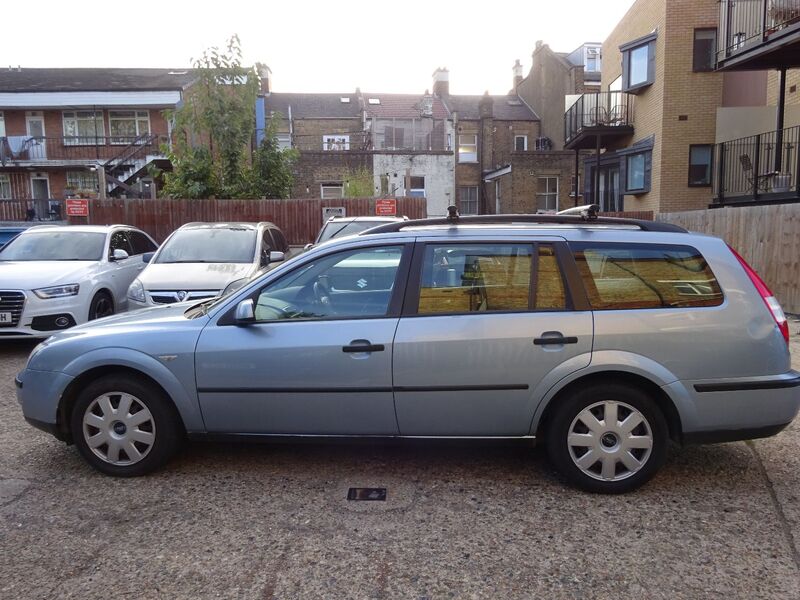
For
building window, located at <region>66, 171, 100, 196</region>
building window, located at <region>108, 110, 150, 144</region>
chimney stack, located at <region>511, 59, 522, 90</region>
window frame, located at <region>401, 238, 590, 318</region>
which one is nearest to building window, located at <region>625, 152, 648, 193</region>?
window frame, located at <region>401, 238, 590, 318</region>

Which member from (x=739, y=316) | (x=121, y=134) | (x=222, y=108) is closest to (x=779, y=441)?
(x=739, y=316)

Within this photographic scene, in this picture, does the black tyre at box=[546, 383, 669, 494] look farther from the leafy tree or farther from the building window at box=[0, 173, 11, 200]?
the building window at box=[0, 173, 11, 200]

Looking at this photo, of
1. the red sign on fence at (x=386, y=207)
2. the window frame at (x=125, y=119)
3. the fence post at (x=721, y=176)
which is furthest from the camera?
the window frame at (x=125, y=119)

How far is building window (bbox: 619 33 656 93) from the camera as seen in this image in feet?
64.5

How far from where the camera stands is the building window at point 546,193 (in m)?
32.0

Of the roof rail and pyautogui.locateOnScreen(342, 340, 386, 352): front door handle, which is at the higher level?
the roof rail

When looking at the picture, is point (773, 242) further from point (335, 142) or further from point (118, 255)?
point (335, 142)

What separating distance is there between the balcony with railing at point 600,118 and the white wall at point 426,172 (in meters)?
8.46

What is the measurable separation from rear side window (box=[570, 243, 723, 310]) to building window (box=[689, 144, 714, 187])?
56.6 ft

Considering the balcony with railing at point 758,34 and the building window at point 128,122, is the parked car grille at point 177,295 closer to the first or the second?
the balcony with railing at point 758,34

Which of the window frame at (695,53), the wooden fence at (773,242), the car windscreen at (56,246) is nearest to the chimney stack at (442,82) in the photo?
the window frame at (695,53)

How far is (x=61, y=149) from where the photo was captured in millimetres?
29391

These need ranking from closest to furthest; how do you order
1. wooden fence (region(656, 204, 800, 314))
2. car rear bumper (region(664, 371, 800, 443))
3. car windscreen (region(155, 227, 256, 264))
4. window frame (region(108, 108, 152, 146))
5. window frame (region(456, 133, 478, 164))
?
car rear bumper (region(664, 371, 800, 443)), car windscreen (region(155, 227, 256, 264)), wooden fence (region(656, 204, 800, 314)), window frame (region(108, 108, 152, 146)), window frame (region(456, 133, 478, 164))

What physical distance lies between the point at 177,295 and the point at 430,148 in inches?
1195
